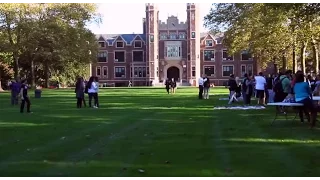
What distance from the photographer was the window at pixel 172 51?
107 m

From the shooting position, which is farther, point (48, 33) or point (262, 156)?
point (48, 33)

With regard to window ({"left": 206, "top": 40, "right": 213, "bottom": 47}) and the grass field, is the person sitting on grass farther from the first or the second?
window ({"left": 206, "top": 40, "right": 213, "bottom": 47})

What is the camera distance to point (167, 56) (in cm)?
10731

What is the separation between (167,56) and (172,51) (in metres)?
1.55

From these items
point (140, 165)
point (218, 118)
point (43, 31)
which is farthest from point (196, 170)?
point (43, 31)

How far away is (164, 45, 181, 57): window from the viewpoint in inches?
4220

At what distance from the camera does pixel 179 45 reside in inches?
4242

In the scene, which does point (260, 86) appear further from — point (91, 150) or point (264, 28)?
point (91, 150)

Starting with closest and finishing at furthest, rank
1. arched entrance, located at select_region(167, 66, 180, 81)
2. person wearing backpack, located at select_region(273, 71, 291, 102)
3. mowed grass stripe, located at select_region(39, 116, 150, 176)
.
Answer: mowed grass stripe, located at select_region(39, 116, 150, 176)
person wearing backpack, located at select_region(273, 71, 291, 102)
arched entrance, located at select_region(167, 66, 180, 81)

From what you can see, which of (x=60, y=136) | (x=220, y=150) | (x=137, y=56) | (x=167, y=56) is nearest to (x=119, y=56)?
(x=137, y=56)

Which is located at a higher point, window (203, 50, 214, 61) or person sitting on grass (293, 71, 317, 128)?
window (203, 50, 214, 61)

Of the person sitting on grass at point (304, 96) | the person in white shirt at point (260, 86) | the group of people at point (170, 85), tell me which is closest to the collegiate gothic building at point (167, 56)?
the group of people at point (170, 85)

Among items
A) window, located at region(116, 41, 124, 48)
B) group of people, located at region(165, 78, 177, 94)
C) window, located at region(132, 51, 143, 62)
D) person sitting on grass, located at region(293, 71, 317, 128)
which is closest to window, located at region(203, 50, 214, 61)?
window, located at region(132, 51, 143, 62)

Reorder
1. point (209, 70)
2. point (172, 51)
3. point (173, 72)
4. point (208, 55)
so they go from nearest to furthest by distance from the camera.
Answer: point (172, 51)
point (173, 72)
point (209, 70)
point (208, 55)
